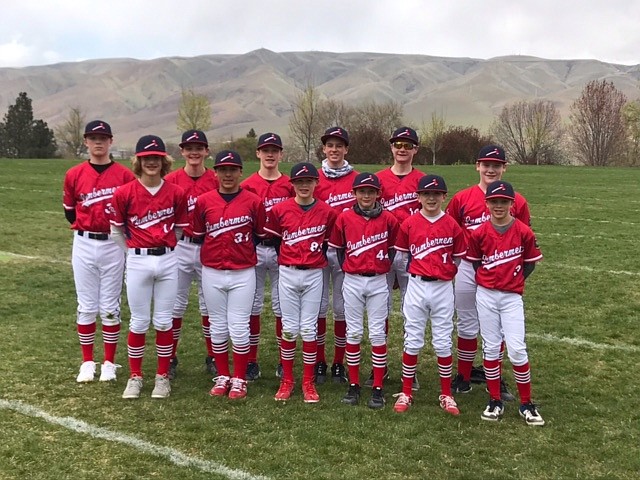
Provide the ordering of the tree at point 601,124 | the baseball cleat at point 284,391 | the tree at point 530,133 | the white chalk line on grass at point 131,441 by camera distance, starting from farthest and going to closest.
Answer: the tree at point 530,133 < the tree at point 601,124 < the baseball cleat at point 284,391 < the white chalk line on grass at point 131,441

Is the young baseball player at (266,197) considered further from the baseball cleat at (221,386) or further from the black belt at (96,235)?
the black belt at (96,235)

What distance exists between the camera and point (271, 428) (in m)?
4.34

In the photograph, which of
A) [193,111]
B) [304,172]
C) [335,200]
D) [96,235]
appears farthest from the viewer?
[193,111]

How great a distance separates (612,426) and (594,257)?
6.99m

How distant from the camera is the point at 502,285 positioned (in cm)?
450

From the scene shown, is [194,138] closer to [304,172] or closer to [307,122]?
[304,172]

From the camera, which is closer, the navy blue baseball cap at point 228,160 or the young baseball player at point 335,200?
the navy blue baseball cap at point 228,160

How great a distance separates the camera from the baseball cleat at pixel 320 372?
5385 millimetres

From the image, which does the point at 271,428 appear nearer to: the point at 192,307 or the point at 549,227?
the point at 192,307

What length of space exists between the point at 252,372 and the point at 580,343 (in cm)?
364

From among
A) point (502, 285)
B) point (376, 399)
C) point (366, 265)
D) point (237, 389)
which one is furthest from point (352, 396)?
point (502, 285)

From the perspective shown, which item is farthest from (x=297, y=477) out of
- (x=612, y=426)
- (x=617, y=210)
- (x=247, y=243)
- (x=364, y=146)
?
(x=364, y=146)

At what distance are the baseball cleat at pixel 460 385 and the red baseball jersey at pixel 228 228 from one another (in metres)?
2.14

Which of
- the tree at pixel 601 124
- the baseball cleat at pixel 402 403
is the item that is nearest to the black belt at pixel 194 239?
the baseball cleat at pixel 402 403
